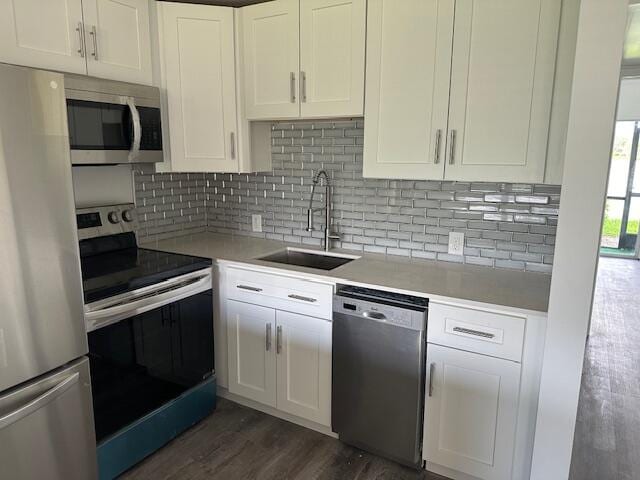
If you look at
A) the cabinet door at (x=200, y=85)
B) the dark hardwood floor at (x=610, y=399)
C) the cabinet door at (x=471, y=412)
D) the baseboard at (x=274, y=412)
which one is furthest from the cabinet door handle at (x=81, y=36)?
the dark hardwood floor at (x=610, y=399)

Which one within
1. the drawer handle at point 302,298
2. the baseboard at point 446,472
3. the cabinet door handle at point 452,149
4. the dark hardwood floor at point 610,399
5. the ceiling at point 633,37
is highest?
the ceiling at point 633,37

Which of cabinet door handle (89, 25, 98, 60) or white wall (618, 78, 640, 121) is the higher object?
white wall (618, 78, 640, 121)

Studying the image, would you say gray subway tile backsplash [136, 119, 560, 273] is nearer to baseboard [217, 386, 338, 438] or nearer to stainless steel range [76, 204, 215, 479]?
stainless steel range [76, 204, 215, 479]

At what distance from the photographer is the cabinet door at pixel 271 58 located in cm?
235

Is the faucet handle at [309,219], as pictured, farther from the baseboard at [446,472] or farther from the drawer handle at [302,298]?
the baseboard at [446,472]

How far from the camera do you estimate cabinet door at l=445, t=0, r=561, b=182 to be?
5.93ft

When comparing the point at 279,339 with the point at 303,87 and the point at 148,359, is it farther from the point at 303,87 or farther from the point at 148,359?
the point at 303,87

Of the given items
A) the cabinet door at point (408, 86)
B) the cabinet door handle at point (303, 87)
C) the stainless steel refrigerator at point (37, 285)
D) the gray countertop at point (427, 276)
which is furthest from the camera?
the cabinet door handle at point (303, 87)

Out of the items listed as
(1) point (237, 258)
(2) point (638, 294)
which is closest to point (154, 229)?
(1) point (237, 258)

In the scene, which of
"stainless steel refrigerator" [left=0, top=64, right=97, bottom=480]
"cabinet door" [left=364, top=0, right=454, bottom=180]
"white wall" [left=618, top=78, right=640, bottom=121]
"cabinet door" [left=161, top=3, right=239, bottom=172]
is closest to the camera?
"stainless steel refrigerator" [left=0, top=64, right=97, bottom=480]

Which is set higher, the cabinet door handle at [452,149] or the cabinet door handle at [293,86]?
the cabinet door handle at [293,86]

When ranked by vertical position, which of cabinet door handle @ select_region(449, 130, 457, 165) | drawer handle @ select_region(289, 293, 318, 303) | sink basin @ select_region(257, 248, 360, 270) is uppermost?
cabinet door handle @ select_region(449, 130, 457, 165)

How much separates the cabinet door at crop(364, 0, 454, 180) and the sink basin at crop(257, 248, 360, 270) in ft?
2.08

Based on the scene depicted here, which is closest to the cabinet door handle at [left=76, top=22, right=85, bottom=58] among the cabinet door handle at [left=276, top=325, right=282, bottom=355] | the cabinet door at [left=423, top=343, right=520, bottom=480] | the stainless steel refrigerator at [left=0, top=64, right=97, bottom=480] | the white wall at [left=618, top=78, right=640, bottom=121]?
the stainless steel refrigerator at [left=0, top=64, right=97, bottom=480]
